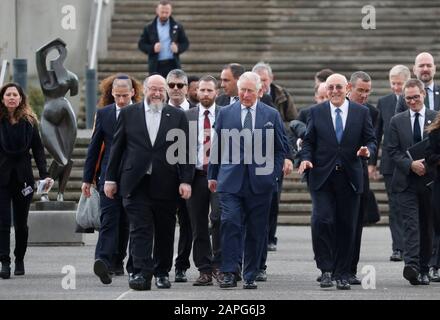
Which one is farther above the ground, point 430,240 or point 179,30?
point 179,30

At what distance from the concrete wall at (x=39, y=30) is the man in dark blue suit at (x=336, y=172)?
14.9 m

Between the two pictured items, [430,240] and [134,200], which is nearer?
[134,200]

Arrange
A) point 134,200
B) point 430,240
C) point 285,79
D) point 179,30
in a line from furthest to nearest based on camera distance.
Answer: point 285,79
point 179,30
point 430,240
point 134,200

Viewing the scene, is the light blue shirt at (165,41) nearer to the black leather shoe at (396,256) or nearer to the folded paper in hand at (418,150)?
the black leather shoe at (396,256)

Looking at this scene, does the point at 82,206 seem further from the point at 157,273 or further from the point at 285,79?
the point at 285,79

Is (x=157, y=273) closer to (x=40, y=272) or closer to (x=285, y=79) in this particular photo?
(x=40, y=272)

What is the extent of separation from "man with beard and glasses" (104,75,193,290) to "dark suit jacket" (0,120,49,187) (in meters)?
1.74

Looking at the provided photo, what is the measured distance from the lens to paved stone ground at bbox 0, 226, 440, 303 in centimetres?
1502

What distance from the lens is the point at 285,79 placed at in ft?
96.3

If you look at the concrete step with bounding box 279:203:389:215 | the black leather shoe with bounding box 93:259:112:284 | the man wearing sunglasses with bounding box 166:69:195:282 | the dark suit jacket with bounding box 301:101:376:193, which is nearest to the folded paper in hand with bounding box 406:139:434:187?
the dark suit jacket with bounding box 301:101:376:193

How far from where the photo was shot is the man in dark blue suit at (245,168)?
15.9m

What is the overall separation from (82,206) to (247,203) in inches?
85.0
